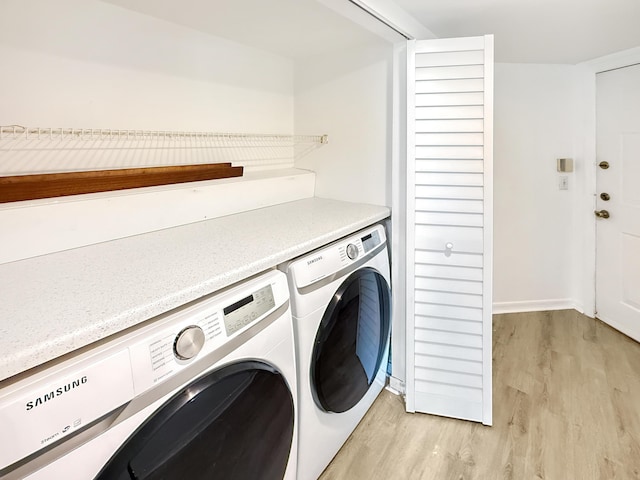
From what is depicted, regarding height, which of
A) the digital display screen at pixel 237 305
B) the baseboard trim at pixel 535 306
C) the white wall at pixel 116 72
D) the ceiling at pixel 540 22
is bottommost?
the baseboard trim at pixel 535 306

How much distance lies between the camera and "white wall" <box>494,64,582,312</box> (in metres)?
2.67

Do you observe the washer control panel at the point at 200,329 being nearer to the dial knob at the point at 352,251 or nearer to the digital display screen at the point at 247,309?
the digital display screen at the point at 247,309

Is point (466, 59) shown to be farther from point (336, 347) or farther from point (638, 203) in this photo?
point (638, 203)

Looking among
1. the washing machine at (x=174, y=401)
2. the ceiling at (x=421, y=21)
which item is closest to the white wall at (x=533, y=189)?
the ceiling at (x=421, y=21)

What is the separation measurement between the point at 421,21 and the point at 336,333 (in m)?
1.50

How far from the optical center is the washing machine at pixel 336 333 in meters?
1.25

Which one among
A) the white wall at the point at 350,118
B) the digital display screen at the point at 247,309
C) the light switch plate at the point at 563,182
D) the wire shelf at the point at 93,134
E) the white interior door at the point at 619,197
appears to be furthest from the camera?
the light switch plate at the point at 563,182

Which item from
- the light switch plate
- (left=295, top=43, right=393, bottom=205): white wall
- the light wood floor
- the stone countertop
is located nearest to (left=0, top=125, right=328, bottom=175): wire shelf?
(left=295, top=43, right=393, bottom=205): white wall

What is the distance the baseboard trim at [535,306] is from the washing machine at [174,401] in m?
2.30

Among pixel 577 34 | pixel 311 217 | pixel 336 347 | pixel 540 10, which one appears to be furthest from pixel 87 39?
pixel 577 34

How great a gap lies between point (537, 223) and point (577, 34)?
4.40ft

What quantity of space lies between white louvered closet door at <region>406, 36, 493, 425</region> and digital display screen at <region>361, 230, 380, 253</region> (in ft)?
0.52

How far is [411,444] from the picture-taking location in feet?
5.38

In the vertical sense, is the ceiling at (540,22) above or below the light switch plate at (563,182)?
above
